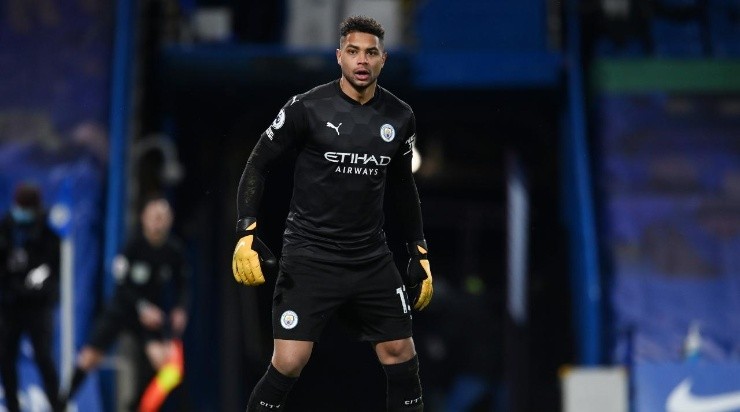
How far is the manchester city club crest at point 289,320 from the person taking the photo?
5.93 meters

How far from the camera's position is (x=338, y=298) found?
6.00m

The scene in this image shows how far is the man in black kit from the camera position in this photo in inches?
233

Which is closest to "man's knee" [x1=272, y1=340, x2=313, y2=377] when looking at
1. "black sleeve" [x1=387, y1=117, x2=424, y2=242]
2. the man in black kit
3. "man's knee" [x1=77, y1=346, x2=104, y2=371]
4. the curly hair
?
the man in black kit

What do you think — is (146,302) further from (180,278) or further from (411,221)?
(411,221)

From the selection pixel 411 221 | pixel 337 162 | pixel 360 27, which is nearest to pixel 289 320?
pixel 337 162

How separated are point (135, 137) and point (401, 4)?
10.2 feet

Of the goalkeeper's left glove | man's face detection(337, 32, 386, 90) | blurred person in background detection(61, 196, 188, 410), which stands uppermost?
man's face detection(337, 32, 386, 90)

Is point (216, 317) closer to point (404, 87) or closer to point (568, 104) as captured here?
point (404, 87)

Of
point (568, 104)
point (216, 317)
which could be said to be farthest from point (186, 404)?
point (568, 104)

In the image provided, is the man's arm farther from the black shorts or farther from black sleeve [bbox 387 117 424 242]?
the black shorts

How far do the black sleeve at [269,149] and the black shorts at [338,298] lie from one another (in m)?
0.32

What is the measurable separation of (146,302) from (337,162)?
511 centimetres

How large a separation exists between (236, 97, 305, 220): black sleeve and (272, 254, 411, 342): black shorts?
324 mm

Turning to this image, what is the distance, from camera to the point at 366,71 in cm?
587
